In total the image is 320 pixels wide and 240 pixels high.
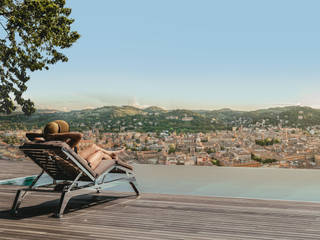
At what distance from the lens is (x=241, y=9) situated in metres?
15.9

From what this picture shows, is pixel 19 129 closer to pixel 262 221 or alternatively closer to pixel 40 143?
pixel 40 143

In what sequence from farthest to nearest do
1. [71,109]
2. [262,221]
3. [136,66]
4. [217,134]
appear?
1. [136,66]
2. [71,109]
3. [217,134]
4. [262,221]

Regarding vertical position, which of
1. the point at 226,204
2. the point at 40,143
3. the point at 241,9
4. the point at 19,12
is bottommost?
the point at 226,204

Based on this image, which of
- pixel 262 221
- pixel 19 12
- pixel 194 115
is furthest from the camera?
pixel 194 115

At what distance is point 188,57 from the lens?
17.2 metres

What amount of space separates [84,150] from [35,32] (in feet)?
15.4

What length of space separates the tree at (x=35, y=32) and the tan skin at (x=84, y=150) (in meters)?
4.25

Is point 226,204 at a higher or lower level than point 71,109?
lower

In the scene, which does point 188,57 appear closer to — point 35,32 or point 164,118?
point 164,118

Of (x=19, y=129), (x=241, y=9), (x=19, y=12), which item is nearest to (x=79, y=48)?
(x=19, y=129)

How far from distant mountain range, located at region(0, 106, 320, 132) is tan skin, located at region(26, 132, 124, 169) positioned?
31.5 feet

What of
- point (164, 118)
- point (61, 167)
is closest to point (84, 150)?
point (61, 167)

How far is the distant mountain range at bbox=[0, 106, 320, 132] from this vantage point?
13.6m

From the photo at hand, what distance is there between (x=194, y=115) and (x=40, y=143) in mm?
11494
